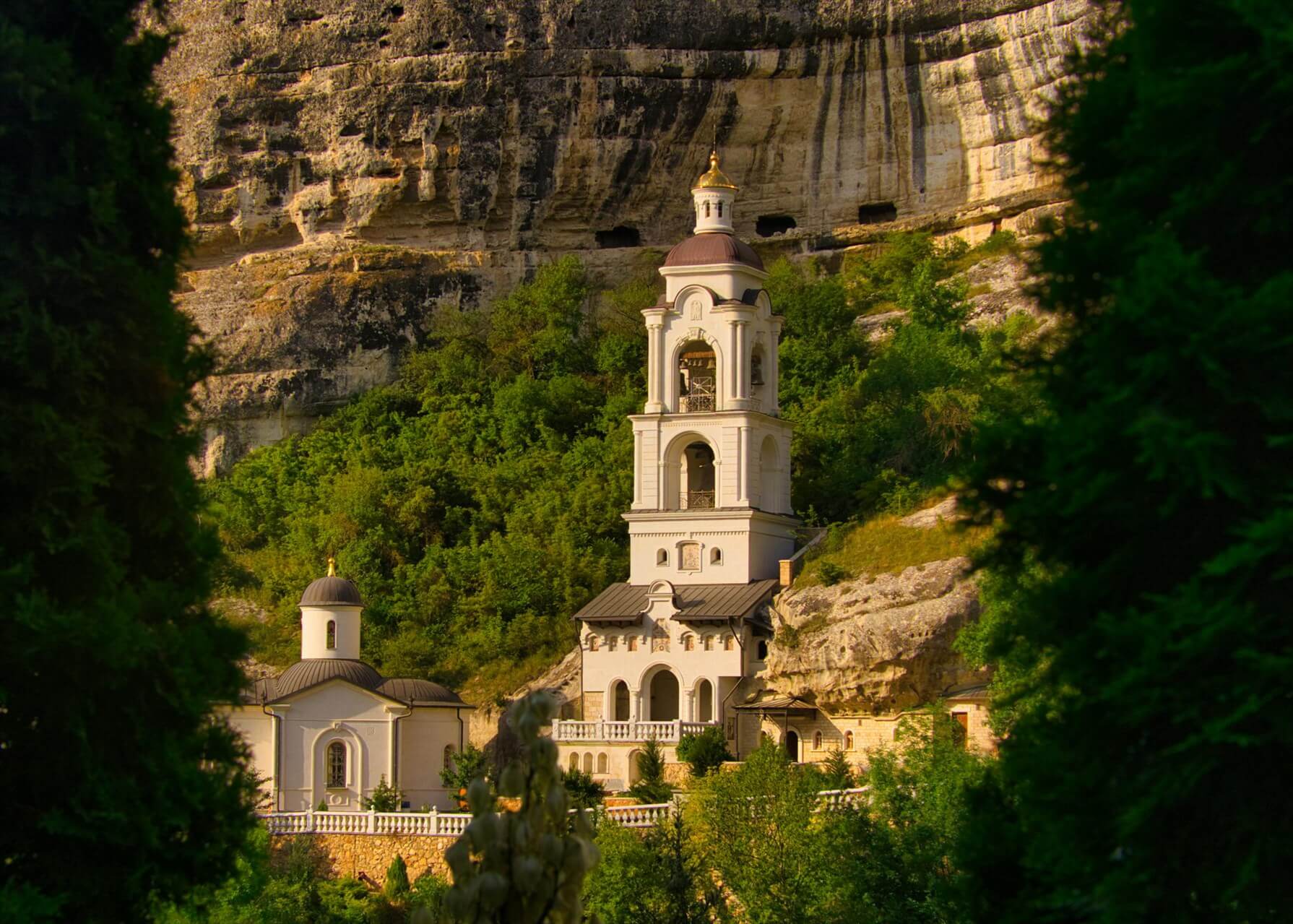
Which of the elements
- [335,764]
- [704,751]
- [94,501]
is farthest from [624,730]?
[94,501]

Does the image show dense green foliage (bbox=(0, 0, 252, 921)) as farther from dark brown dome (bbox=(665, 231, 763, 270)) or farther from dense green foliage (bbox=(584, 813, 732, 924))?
dark brown dome (bbox=(665, 231, 763, 270))

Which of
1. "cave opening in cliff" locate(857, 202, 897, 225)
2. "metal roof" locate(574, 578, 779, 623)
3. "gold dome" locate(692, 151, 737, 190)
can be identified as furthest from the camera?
"cave opening in cliff" locate(857, 202, 897, 225)

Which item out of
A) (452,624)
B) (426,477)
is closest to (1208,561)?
(452,624)

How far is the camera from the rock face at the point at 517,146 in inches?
2494

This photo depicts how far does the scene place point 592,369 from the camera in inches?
2456

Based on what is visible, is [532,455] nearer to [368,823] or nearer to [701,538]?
[701,538]

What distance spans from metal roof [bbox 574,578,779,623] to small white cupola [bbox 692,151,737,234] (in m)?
7.96

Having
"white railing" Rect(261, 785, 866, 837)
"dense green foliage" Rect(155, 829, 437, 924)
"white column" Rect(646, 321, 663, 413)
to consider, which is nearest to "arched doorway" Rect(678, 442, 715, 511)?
"white column" Rect(646, 321, 663, 413)

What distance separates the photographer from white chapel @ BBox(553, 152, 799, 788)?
47.2 metres

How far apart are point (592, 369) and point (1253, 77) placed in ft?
167

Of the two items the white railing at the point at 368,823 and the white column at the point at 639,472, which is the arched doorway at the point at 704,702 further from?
the white railing at the point at 368,823

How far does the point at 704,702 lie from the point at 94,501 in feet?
111

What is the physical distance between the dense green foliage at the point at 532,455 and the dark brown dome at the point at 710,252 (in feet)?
17.0

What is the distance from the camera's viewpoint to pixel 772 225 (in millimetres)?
66438
